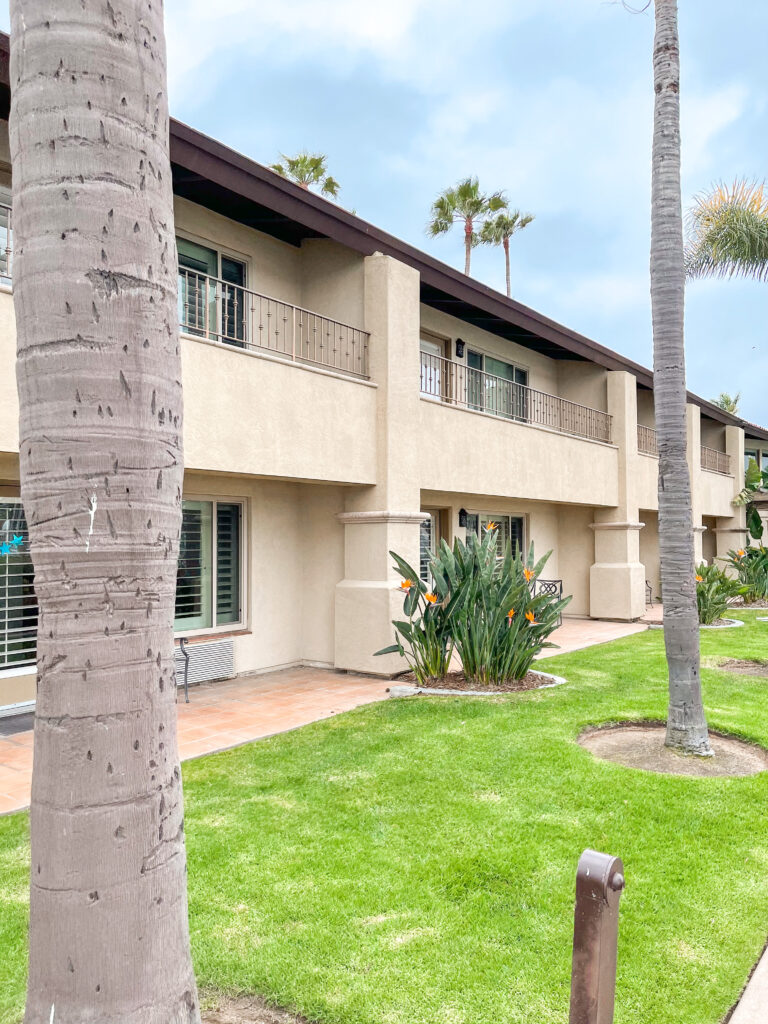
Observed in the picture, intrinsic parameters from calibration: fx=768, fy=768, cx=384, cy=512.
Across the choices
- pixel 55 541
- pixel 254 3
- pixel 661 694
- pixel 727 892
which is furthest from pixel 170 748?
pixel 254 3

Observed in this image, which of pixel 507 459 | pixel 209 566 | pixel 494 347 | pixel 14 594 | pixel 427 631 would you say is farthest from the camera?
pixel 494 347

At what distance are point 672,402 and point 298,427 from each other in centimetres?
459

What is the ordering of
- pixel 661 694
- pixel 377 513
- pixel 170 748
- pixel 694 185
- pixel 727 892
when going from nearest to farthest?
pixel 170 748, pixel 727 892, pixel 661 694, pixel 377 513, pixel 694 185

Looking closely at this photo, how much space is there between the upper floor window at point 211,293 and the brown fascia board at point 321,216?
1202 mm

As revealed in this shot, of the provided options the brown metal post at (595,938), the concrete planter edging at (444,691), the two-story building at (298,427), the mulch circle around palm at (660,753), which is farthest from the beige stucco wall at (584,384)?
the brown metal post at (595,938)

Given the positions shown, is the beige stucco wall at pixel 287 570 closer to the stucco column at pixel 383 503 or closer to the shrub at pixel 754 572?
Answer: the stucco column at pixel 383 503

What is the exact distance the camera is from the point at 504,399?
16406 millimetres

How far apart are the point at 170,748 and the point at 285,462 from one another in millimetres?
7481

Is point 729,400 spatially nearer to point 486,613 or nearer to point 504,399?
point 504,399

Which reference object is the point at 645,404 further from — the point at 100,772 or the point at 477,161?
the point at 100,772

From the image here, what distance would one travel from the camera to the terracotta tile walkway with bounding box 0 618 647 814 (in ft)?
22.1

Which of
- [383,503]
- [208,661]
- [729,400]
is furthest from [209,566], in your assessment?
[729,400]

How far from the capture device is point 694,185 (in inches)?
745

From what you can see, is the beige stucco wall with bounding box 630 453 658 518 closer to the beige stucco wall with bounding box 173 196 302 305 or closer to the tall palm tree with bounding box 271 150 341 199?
the beige stucco wall with bounding box 173 196 302 305
